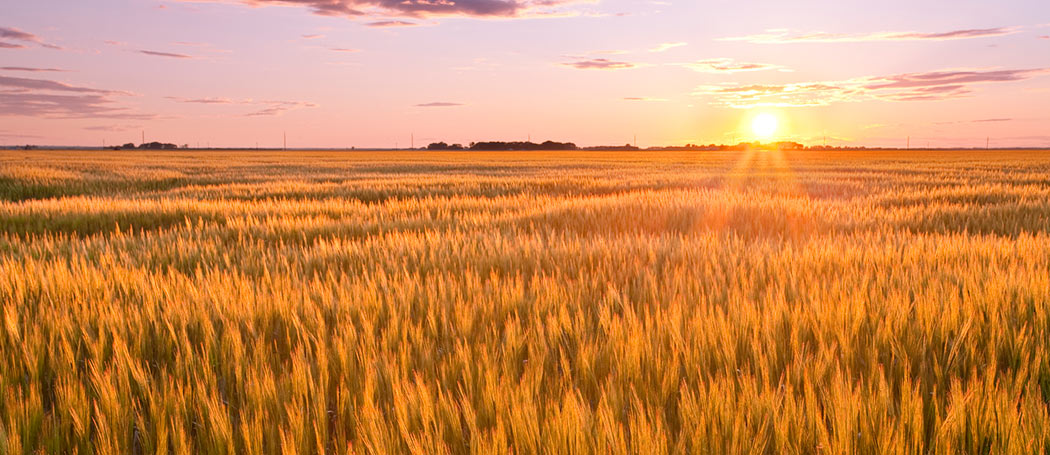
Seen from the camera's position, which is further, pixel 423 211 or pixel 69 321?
pixel 423 211

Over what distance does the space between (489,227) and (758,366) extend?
4.59 m

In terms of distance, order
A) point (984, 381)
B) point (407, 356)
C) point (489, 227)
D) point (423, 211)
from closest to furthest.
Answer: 1. point (984, 381)
2. point (407, 356)
3. point (489, 227)
4. point (423, 211)

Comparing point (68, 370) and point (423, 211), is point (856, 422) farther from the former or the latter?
point (423, 211)

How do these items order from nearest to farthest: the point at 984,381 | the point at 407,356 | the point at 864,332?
the point at 984,381 → the point at 407,356 → the point at 864,332

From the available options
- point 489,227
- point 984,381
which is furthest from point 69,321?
point 489,227

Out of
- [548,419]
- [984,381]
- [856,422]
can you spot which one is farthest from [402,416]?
[984,381]

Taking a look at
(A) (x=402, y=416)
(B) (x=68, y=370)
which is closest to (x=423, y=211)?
(B) (x=68, y=370)

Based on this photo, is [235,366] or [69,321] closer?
[235,366]

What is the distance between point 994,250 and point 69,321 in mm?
5192

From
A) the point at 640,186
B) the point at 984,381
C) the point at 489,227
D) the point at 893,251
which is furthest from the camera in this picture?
the point at 640,186

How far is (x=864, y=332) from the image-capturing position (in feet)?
7.32

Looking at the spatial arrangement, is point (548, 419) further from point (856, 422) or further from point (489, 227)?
point (489, 227)

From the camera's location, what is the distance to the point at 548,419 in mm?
1385

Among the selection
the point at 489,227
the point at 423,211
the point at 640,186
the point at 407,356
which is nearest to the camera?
the point at 407,356
